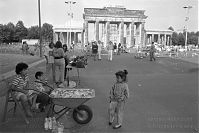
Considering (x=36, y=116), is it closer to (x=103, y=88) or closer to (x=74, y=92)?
(x=74, y=92)

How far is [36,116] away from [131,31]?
91101mm

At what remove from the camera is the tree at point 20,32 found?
113188mm

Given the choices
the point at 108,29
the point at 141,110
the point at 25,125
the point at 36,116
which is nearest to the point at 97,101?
the point at 141,110

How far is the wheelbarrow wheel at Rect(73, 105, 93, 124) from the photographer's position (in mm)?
6488

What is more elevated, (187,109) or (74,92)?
(74,92)

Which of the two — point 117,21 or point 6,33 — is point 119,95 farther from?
point 6,33

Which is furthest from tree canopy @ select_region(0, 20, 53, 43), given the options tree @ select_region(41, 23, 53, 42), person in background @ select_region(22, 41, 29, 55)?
person in background @ select_region(22, 41, 29, 55)

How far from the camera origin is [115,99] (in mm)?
6223

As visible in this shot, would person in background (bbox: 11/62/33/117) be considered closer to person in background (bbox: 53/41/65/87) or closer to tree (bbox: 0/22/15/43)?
person in background (bbox: 53/41/65/87)

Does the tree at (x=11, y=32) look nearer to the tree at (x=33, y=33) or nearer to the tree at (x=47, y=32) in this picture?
the tree at (x=33, y=33)

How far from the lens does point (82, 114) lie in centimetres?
654

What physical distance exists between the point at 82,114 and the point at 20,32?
374ft

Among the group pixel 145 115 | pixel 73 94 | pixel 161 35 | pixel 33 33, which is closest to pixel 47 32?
pixel 33 33

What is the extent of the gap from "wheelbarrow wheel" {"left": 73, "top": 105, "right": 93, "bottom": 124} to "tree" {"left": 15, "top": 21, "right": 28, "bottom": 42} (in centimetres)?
11170
